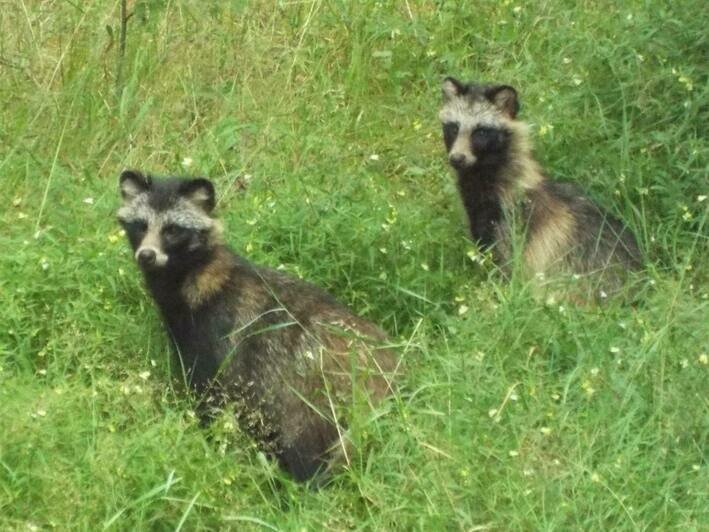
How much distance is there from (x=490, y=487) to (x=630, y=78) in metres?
3.38

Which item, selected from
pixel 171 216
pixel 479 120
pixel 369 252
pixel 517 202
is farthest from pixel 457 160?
pixel 171 216

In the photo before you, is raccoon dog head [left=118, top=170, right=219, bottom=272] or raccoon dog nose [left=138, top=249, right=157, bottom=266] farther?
raccoon dog head [left=118, top=170, right=219, bottom=272]

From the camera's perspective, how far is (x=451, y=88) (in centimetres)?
852

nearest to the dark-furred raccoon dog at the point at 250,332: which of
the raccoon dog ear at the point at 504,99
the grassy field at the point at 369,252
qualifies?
the grassy field at the point at 369,252

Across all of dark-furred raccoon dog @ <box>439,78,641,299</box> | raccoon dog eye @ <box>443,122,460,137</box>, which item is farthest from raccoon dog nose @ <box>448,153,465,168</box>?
raccoon dog eye @ <box>443,122,460,137</box>

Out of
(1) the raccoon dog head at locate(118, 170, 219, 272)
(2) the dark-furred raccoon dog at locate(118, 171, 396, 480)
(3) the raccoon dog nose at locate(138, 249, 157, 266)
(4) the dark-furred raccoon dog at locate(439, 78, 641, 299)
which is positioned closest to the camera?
(2) the dark-furred raccoon dog at locate(118, 171, 396, 480)

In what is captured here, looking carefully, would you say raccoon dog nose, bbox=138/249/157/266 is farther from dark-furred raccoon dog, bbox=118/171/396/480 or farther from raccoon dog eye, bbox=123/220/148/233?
raccoon dog eye, bbox=123/220/148/233

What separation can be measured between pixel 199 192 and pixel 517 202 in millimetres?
1877

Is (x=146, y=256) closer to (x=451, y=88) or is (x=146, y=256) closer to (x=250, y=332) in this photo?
(x=250, y=332)

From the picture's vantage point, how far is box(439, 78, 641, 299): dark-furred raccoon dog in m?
7.98

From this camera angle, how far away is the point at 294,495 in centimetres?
619

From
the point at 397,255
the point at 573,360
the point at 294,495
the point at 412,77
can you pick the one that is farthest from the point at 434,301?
the point at 412,77

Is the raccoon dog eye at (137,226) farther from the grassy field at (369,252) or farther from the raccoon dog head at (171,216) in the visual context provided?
the grassy field at (369,252)

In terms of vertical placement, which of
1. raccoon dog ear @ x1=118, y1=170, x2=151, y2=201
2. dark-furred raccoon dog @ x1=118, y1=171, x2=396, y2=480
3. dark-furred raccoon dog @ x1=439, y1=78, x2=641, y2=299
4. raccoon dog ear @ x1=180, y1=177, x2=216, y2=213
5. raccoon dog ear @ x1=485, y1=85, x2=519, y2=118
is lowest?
dark-furred raccoon dog @ x1=118, y1=171, x2=396, y2=480
